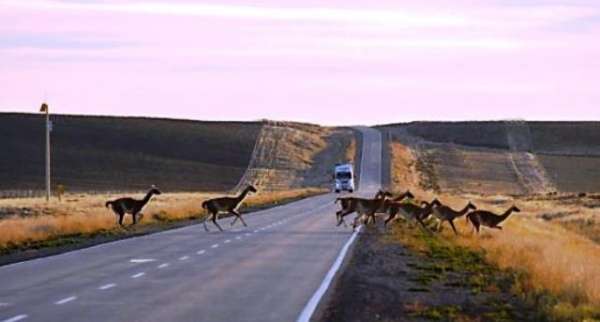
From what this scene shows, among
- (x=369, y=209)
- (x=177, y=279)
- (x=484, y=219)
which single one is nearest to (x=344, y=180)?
(x=369, y=209)

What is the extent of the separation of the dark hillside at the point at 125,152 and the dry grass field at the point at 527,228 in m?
19.2

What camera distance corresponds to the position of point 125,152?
14750 cm

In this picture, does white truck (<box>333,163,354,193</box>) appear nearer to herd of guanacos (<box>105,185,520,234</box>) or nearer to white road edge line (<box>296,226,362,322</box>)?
herd of guanacos (<box>105,185,520,234</box>)

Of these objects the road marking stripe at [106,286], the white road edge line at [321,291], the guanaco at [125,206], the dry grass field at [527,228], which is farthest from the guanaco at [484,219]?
the road marking stripe at [106,286]

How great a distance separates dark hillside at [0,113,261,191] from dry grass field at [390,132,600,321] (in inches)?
756

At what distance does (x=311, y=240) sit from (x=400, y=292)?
15.3 m

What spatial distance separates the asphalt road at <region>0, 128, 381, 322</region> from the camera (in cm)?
1844

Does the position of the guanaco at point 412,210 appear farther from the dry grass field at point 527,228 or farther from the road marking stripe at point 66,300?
the road marking stripe at point 66,300

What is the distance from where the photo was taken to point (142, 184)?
400ft

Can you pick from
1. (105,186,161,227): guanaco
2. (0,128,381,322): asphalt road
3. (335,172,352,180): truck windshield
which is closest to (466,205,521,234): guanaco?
(0,128,381,322): asphalt road

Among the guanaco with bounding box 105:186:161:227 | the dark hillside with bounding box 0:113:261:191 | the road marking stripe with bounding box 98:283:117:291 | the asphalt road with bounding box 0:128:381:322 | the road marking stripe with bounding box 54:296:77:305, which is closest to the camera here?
the asphalt road with bounding box 0:128:381:322

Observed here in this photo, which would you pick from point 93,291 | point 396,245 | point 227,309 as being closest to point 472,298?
point 227,309

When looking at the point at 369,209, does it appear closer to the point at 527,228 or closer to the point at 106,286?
the point at 527,228

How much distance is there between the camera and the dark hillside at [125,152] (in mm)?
124125
